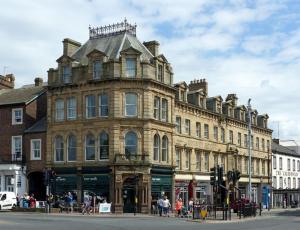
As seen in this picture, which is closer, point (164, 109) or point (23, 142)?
point (164, 109)

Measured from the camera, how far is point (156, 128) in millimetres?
49312

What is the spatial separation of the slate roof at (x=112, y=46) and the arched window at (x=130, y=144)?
7.19 metres

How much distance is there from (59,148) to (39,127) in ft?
12.6

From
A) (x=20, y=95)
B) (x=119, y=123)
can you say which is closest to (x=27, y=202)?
(x=119, y=123)

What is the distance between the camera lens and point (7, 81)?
66.3 meters

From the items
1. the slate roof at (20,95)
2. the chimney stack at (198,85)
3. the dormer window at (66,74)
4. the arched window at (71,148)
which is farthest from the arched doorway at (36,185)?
the chimney stack at (198,85)

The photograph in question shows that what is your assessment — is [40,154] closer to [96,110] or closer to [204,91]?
[96,110]

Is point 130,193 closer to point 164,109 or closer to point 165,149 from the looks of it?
point 165,149

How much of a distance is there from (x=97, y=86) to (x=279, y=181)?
39129 mm

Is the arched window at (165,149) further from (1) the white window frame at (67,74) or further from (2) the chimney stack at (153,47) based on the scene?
(1) the white window frame at (67,74)

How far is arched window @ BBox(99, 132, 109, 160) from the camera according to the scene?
158ft

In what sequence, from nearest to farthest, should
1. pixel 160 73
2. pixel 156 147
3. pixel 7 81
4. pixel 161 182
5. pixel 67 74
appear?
1. pixel 156 147
2. pixel 161 182
3. pixel 160 73
4. pixel 67 74
5. pixel 7 81

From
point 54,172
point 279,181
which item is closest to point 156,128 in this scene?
point 54,172

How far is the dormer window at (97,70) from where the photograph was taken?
1939 inches
